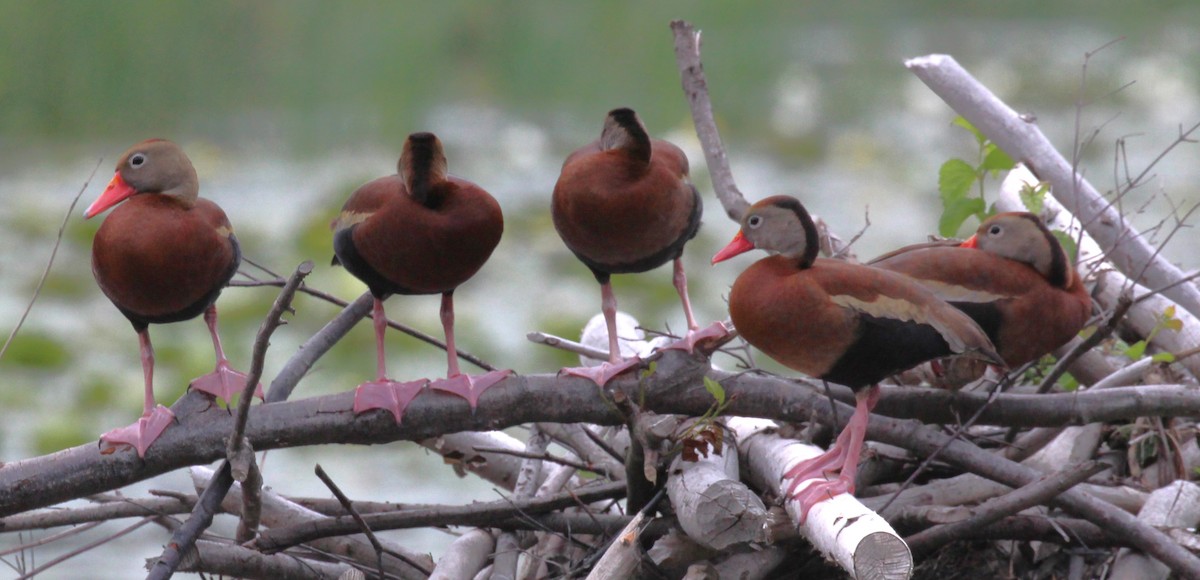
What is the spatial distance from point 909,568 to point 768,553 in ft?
1.46

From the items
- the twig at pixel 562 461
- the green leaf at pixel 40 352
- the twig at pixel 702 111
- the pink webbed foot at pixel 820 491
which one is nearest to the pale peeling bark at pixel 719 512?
the pink webbed foot at pixel 820 491

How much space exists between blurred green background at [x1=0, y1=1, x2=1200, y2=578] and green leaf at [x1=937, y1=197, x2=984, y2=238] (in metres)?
2.65

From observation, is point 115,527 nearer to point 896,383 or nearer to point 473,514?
point 473,514

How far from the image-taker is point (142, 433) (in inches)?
94.0

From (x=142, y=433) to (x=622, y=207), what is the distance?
3.09 feet

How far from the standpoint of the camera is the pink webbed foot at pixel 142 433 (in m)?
2.38

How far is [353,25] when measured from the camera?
26.7ft

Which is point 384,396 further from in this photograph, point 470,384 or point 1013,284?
point 1013,284

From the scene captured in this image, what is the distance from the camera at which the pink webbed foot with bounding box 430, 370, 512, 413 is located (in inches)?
94.4

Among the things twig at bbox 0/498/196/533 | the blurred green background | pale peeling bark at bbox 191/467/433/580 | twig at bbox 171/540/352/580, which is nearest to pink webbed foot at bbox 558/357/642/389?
twig at bbox 171/540/352/580

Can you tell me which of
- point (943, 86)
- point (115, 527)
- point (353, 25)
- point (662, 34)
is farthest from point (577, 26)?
point (943, 86)

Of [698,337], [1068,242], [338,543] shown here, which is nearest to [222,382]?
[338,543]

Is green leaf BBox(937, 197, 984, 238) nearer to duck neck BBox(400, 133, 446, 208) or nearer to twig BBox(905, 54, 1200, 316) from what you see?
twig BBox(905, 54, 1200, 316)

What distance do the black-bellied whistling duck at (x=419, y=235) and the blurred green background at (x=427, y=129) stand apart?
2941mm
